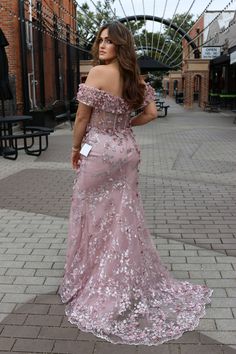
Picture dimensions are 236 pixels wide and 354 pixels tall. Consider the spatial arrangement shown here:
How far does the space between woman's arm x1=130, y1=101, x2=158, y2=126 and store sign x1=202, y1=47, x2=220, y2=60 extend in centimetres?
2756

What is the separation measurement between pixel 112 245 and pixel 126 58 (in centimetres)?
131

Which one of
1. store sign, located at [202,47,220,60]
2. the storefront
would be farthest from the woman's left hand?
store sign, located at [202,47,220,60]

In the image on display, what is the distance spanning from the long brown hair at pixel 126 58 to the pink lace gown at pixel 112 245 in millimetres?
93

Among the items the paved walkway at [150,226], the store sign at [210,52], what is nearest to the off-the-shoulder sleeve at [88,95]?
the paved walkway at [150,226]

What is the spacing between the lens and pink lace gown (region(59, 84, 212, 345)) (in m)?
3.20

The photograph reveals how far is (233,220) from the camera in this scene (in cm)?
569

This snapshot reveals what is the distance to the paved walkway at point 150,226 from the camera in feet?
9.96

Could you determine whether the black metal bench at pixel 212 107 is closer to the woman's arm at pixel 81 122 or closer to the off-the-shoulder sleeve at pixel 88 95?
the woman's arm at pixel 81 122

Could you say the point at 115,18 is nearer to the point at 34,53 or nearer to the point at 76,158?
the point at 76,158

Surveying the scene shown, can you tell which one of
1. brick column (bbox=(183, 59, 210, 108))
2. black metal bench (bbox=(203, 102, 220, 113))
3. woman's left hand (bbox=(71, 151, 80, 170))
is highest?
brick column (bbox=(183, 59, 210, 108))

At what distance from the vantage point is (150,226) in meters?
5.46

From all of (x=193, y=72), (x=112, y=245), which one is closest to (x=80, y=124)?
(x=112, y=245)

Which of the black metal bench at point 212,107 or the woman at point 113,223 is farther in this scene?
the black metal bench at point 212,107

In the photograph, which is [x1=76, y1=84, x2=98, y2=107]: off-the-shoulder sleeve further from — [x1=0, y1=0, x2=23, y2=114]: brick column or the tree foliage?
[x1=0, y1=0, x2=23, y2=114]: brick column
